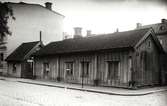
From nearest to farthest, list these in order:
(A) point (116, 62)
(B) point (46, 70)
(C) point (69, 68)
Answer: (A) point (116, 62) → (C) point (69, 68) → (B) point (46, 70)

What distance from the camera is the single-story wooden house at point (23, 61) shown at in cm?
2786

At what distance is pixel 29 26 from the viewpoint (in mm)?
31797

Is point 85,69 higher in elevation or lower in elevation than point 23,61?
lower

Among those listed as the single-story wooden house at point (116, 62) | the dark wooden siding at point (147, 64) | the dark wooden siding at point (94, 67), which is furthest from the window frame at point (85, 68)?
the dark wooden siding at point (147, 64)

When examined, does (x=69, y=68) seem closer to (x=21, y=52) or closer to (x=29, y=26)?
(x=21, y=52)

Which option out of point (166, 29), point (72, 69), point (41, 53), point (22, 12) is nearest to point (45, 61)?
point (41, 53)

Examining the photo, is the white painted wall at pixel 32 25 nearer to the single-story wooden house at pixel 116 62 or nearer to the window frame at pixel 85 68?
the single-story wooden house at pixel 116 62

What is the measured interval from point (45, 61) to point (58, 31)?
38.0 feet

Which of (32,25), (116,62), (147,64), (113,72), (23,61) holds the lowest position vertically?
(113,72)

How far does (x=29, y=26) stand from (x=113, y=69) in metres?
17.3

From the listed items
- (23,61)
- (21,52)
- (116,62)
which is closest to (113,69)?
(116,62)

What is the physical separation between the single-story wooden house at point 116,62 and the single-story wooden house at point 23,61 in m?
6.04

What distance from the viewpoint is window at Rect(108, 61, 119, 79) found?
17811 millimetres

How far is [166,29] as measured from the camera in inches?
1438
